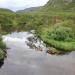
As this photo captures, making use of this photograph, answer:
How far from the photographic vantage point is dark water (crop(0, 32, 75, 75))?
120 feet

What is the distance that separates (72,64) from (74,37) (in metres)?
20.6

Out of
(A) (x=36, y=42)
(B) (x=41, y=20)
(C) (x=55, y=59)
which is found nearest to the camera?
(C) (x=55, y=59)

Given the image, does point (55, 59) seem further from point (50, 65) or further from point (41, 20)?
point (41, 20)

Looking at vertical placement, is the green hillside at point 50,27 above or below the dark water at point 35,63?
above

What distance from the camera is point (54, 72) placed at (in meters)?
36.4

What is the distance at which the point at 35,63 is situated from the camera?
1620 inches

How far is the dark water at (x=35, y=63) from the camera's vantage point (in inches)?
1439

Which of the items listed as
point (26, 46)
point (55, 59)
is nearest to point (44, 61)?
point (55, 59)

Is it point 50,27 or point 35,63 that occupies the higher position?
point 50,27

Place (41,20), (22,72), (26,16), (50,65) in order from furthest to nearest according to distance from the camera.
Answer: (26,16)
(41,20)
(50,65)
(22,72)

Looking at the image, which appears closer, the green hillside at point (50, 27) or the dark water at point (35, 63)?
the dark water at point (35, 63)

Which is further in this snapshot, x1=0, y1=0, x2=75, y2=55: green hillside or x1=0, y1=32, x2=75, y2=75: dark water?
x1=0, y1=0, x2=75, y2=55: green hillside

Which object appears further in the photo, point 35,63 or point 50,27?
point 50,27

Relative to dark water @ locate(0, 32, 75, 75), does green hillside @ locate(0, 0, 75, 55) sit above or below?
above
